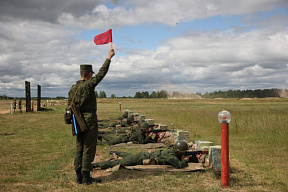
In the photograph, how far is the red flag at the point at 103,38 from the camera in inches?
254

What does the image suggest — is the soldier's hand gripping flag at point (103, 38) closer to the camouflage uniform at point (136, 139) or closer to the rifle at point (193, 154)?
the rifle at point (193, 154)

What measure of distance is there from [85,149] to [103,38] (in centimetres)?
260

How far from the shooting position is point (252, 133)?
12539 mm

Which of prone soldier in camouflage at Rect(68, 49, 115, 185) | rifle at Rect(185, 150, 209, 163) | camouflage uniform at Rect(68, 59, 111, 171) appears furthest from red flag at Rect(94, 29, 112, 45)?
rifle at Rect(185, 150, 209, 163)

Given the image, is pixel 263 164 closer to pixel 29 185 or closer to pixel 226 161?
pixel 226 161

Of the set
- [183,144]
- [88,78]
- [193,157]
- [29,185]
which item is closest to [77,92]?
[88,78]

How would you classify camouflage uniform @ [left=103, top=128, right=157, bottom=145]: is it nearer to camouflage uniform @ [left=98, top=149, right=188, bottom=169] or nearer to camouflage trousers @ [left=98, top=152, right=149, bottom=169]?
camouflage uniform @ [left=98, top=149, right=188, bottom=169]

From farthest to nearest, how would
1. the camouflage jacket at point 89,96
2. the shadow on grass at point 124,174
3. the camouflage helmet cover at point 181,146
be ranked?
the camouflage helmet cover at point 181,146, the shadow on grass at point 124,174, the camouflage jacket at point 89,96

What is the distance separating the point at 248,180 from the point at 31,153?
6652 mm

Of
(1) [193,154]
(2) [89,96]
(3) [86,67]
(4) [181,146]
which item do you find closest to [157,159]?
(4) [181,146]

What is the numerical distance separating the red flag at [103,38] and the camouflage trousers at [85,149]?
214cm

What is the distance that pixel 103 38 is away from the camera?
6.52 metres

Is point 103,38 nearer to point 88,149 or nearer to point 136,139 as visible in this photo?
point 88,149

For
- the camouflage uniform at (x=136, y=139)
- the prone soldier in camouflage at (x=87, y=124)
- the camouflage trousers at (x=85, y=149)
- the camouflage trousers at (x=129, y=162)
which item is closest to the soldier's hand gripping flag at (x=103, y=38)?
the prone soldier in camouflage at (x=87, y=124)
